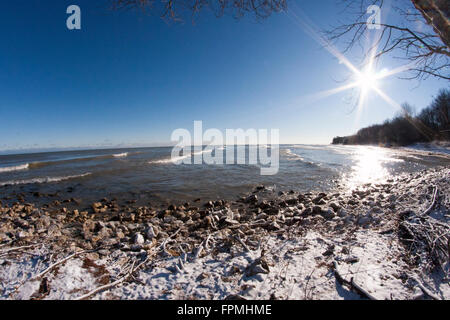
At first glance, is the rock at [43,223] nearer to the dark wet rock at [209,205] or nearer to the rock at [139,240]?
the rock at [139,240]

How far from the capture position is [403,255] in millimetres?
2430

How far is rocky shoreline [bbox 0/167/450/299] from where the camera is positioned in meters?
2.02

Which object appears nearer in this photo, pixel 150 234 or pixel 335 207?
pixel 150 234

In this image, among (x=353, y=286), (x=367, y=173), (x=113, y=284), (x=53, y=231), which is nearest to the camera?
(x=353, y=286)

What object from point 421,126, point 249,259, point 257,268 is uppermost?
point 421,126

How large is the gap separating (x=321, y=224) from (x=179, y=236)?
3367 mm

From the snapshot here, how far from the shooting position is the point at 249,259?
2.66 m

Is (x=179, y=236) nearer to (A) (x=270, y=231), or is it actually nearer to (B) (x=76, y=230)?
(A) (x=270, y=231)

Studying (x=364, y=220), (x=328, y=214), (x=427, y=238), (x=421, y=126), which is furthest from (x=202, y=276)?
(x=421, y=126)

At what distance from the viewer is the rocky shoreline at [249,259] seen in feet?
6.62

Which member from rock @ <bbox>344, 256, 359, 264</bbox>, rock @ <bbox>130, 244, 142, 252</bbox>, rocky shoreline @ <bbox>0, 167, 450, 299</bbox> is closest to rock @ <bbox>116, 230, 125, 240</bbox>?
rocky shoreline @ <bbox>0, 167, 450, 299</bbox>

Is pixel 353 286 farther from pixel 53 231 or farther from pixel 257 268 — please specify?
pixel 53 231

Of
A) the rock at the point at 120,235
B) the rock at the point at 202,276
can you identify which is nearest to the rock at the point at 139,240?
the rock at the point at 120,235

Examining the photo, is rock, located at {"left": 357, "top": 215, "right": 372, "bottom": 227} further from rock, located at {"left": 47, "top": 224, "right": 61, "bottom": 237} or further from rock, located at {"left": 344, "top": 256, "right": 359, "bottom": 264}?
rock, located at {"left": 47, "top": 224, "right": 61, "bottom": 237}
